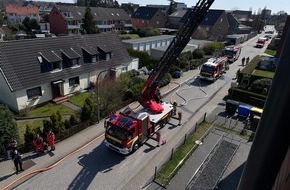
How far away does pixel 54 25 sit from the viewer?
68.4 m

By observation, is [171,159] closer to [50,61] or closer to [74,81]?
[74,81]

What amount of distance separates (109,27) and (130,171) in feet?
220

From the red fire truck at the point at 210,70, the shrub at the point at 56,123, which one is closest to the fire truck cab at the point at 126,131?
the shrub at the point at 56,123

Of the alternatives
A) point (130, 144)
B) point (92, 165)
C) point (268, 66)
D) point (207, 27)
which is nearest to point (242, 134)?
point (130, 144)

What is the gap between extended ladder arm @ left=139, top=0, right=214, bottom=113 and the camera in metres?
15.5

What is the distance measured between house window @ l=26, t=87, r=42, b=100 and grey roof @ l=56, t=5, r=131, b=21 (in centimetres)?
4741

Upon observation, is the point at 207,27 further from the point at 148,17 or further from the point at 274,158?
the point at 274,158

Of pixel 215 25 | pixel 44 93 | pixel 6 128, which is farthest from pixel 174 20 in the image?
pixel 6 128

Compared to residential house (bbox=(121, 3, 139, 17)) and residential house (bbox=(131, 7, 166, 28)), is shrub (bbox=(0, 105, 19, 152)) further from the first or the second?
residential house (bbox=(121, 3, 139, 17))

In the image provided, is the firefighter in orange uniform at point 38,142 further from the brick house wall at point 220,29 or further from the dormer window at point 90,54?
the brick house wall at point 220,29

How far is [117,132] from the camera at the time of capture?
53.7 ft

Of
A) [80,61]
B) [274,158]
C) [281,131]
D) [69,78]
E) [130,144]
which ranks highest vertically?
[281,131]

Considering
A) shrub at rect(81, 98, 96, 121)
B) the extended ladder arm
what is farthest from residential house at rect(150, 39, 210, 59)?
shrub at rect(81, 98, 96, 121)

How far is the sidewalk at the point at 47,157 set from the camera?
1475cm
